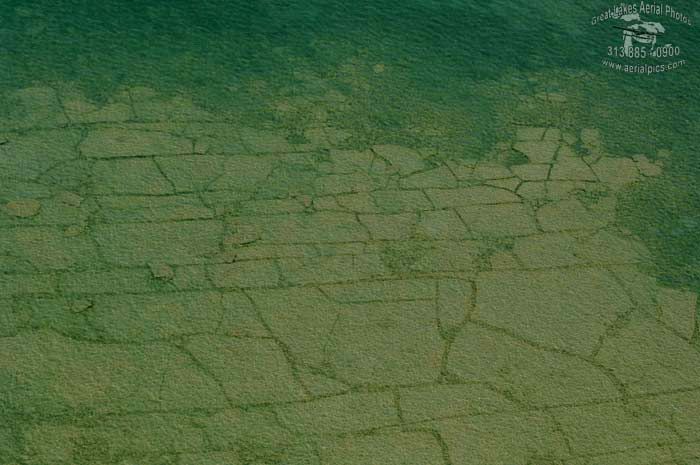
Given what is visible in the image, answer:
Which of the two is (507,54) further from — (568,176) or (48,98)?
(48,98)

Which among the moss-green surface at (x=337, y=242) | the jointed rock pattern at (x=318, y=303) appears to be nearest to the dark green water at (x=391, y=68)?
the moss-green surface at (x=337, y=242)

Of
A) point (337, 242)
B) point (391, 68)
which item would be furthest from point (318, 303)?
point (391, 68)

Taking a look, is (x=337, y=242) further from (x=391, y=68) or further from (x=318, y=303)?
(x=391, y=68)

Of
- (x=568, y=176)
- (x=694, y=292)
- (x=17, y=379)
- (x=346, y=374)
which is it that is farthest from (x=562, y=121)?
(x=17, y=379)

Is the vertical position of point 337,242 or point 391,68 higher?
point 391,68

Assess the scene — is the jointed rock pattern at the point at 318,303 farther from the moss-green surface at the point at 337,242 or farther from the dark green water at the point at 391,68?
the dark green water at the point at 391,68

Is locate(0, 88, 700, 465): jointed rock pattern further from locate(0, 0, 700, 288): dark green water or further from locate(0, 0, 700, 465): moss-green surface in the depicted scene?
locate(0, 0, 700, 288): dark green water
